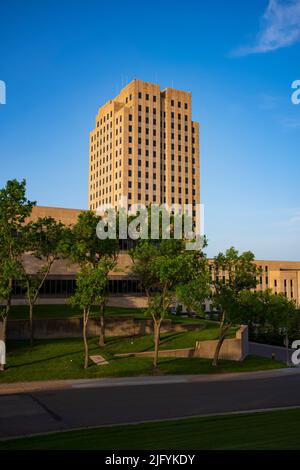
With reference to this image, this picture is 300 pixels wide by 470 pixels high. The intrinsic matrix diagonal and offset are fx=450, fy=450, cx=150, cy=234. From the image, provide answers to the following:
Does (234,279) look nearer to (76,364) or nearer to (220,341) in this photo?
(220,341)

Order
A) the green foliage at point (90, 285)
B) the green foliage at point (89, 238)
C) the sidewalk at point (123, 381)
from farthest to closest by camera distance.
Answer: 1. the green foliage at point (89, 238)
2. the green foliage at point (90, 285)
3. the sidewalk at point (123, 381)

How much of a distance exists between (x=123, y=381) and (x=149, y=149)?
334ft

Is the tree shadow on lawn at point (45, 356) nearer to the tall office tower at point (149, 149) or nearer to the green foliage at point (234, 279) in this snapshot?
the green foliage at point (234, 279)

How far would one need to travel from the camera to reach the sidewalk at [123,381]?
2678 cm

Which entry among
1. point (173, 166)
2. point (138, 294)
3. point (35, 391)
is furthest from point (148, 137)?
point (35, 391)

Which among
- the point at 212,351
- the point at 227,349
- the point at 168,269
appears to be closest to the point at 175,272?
the point at 168,269

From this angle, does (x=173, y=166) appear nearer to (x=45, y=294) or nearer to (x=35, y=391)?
(x=45, y=294)

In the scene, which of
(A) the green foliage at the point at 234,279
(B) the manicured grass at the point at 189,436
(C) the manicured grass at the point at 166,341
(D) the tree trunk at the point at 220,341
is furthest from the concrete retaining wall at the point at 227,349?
(B) the manicured grass at the point at 189,436

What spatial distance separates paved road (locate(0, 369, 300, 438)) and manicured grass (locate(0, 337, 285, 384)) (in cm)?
210

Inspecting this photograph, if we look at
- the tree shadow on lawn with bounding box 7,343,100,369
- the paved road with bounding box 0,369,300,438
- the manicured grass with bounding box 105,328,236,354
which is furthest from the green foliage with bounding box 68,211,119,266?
the paved road with bounding box 0,369,300,438

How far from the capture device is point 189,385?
28594 mm

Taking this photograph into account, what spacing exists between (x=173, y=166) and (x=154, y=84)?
24459 mm

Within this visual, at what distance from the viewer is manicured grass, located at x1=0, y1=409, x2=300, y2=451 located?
41.5 feet

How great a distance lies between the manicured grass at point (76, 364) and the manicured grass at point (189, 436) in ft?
45.5
